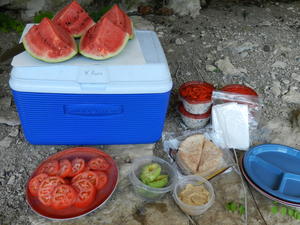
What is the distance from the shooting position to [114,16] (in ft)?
7.09

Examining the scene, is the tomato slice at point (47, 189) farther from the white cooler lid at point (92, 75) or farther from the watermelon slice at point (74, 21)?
the watermelon slice at point (74, 21)

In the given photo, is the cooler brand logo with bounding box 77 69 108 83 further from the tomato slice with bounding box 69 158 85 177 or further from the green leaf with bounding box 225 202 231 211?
the green leaf with bounding box 225 202 231 211

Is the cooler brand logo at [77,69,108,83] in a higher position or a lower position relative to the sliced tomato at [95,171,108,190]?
higher

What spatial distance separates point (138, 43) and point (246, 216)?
1.14m

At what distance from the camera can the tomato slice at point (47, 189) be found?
1780 mm

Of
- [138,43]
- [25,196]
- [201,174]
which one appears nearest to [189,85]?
[138,43]

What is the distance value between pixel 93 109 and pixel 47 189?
1.61ft

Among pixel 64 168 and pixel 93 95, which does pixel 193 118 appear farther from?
pixel 64 168

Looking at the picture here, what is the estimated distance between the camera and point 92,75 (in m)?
1.86

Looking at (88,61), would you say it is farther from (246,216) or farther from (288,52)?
(288,52)

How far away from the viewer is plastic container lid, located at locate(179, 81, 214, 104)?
2.25m

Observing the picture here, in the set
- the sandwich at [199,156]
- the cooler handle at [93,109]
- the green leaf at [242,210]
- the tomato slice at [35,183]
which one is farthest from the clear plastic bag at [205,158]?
the tomato slice at [35,183]

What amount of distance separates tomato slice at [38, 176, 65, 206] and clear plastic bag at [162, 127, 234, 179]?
693 mm

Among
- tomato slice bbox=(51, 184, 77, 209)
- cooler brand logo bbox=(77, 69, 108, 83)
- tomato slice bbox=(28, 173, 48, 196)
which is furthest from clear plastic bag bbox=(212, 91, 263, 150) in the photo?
tomato slice bbox=(28, 173, 48, 196)
